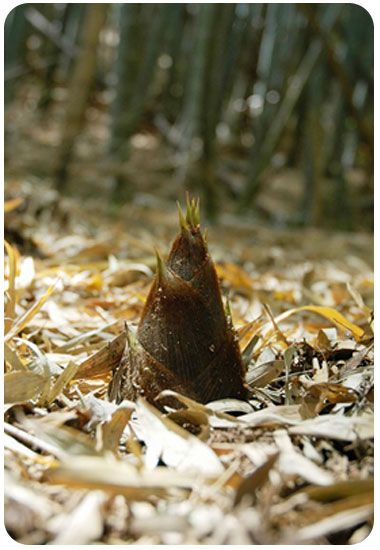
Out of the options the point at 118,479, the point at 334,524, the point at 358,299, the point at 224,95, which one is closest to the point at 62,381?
the point at 118,479

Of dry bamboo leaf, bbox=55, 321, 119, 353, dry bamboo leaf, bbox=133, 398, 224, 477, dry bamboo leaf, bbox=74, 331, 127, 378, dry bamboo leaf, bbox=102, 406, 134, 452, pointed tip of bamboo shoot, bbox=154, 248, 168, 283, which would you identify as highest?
pointed tip of bamboo shoot, bbox=154, 248, 168, 283

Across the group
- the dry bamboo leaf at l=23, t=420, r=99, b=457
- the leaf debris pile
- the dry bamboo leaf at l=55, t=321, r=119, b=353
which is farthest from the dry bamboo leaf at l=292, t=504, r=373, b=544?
the dry bamboo leaf at l=55, t=321, r=119, b=353

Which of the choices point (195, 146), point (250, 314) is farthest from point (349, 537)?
point (195, 146)

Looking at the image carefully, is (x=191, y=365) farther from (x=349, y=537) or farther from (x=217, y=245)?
(x=217, y=245)

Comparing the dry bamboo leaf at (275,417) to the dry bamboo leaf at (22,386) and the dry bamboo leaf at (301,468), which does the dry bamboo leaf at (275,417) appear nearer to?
the dry bamboo leaf at (301,468)

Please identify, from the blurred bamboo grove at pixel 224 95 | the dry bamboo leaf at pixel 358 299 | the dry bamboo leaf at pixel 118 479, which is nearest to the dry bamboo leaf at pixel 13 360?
the dry bamboo leaf at pixel 118 479

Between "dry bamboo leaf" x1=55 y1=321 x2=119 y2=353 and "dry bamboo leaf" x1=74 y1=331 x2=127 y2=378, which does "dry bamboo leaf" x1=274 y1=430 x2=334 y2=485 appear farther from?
"dry bamboo leaf" x1=55 y1=321 x2=119 y2=353

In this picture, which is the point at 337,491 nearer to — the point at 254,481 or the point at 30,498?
the point at 254,481
